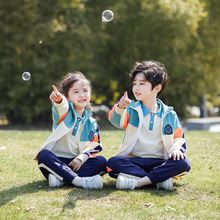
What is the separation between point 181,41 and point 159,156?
37.2 ft

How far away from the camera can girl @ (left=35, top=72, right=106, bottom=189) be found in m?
3.36

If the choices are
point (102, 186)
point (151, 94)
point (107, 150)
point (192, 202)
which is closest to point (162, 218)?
point (192, 202)

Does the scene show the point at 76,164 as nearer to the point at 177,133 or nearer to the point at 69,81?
the point at 69,81

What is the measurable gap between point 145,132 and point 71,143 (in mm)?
769

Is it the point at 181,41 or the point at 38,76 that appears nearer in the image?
the point at 38,76

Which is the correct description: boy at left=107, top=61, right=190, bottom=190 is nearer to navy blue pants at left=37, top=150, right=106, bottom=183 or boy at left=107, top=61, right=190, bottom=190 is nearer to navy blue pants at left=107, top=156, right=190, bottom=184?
navy blue pants at left=107, top=156, right=190, bottom=184

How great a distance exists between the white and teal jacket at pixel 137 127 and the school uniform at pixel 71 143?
→ 28 centimetres

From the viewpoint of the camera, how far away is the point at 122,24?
1475cm

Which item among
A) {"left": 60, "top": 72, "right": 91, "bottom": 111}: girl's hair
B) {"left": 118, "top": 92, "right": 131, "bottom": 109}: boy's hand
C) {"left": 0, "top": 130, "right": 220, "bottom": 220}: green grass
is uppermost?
{"left": 60, "top": 72, "right": 91, "bottom": 111}: girl's hair

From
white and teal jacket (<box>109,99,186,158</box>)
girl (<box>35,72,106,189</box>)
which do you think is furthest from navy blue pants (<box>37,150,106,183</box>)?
white and teal jacket (<box>109,99,186,158</box>)

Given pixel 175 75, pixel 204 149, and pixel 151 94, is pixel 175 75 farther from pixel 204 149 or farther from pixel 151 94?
pixel 151 94

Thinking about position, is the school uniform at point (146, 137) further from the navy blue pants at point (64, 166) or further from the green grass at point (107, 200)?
the green grass at point (107, 200)

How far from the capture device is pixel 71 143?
11.8ft

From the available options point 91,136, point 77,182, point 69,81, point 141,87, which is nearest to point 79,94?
point 69,81
